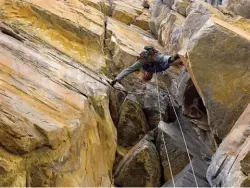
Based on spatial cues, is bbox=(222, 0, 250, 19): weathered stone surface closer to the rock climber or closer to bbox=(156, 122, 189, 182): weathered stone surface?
the rock climber

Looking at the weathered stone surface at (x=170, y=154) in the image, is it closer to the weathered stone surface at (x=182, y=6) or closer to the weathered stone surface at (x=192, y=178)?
the weathered stone surface at (x=192, y=178)

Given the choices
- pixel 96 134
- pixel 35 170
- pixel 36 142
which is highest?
pixel 36 142

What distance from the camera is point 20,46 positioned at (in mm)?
10344

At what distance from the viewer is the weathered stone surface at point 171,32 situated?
14742 millimetres

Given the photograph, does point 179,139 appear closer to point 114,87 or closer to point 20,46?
point 114,87

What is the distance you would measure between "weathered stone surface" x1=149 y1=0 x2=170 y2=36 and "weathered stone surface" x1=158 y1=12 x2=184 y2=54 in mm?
1478

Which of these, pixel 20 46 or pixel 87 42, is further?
pixel 87 42

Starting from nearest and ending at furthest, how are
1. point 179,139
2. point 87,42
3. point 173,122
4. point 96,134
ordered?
point 96,134
point 179,139
point 173,122
point 87,42

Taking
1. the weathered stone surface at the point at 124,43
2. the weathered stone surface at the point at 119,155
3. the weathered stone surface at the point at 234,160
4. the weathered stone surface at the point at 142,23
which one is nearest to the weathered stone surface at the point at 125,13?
the weathered stone surface at the point at 142,23

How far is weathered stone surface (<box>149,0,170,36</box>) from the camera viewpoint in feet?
64.1

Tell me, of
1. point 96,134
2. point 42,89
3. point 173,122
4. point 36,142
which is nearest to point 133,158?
point 96,134

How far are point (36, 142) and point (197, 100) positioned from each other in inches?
267

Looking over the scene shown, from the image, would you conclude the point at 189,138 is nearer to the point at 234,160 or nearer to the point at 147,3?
the point at 234,160

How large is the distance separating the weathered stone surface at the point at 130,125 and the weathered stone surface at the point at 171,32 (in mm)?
3376
